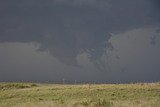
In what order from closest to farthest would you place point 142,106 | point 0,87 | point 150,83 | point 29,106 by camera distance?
point 142,106
point 29,106
point 150,83
point 0,87

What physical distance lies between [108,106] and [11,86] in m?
86.3

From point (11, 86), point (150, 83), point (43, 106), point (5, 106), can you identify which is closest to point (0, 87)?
point (11, 86)

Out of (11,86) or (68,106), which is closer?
(68,106)

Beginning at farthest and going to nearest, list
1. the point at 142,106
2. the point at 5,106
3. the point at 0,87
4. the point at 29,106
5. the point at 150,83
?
1. the point at 0,87
2. the point at 150,83
3. the point at 5,106
4. the point at 29,106
5. the point at 142,106

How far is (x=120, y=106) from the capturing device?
36625 mm

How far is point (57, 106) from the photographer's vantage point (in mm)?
37375

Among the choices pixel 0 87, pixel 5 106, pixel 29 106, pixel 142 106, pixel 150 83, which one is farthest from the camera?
pixel 0 87

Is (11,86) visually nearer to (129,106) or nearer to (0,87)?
(0,87)

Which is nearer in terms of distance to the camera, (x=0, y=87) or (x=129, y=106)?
(x=129, y=106)

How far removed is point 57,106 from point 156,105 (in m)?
9.74

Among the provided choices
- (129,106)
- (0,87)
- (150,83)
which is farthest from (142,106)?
(0,87)

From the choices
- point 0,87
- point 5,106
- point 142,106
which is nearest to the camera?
point 142,106

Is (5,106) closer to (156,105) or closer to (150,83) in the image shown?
(156,105)

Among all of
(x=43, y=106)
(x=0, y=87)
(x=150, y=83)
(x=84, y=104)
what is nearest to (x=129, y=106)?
(x=84, y=104)
